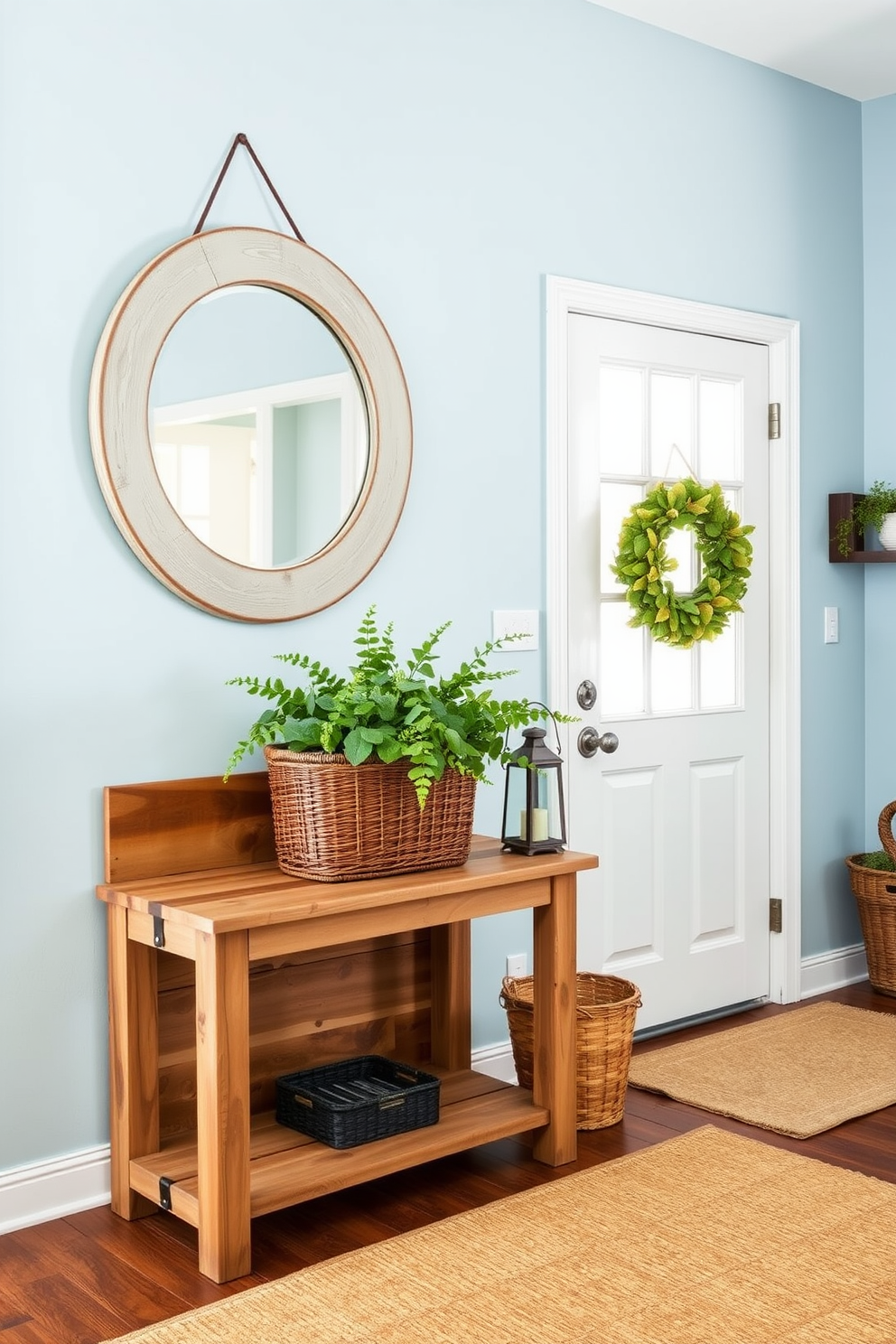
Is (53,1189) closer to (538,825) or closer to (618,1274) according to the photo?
(618,1274)

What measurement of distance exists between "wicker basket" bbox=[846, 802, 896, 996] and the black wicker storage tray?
1783 mm

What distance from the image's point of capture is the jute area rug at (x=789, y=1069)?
2979mm

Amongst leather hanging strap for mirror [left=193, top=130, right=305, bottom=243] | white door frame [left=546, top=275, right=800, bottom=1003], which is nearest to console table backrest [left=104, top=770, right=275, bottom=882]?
leather hanging strap for mirror [left=193, top=130, right=305, bottom=243]

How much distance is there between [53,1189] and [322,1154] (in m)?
0.51

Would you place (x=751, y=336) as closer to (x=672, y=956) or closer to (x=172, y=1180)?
(x=672, y=956)

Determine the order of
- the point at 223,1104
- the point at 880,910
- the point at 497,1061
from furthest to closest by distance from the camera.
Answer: the point at 880,910, the point at 497,1061, the point at 223,1104

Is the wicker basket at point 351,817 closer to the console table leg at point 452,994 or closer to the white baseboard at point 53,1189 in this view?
the console table leg at point 452,994

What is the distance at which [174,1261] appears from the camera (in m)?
2.28

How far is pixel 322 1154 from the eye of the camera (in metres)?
2.42

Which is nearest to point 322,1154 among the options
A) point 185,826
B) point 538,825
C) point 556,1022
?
point 556,1022

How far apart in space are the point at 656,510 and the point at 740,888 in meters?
Result: 1.17

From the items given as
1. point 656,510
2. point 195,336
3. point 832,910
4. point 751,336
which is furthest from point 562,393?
point 832,910

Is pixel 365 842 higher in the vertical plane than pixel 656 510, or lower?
lower

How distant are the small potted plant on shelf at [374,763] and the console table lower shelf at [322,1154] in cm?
51
